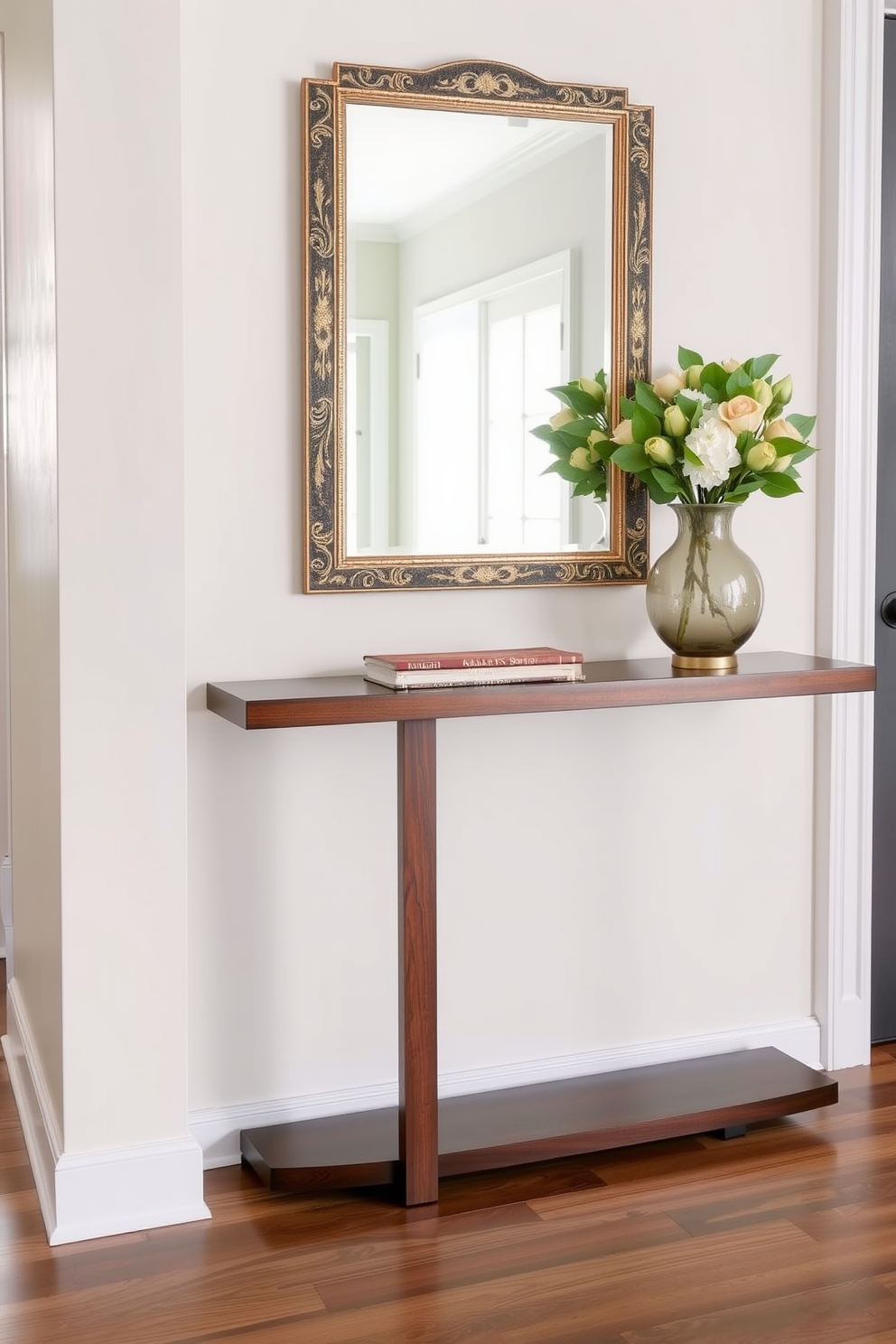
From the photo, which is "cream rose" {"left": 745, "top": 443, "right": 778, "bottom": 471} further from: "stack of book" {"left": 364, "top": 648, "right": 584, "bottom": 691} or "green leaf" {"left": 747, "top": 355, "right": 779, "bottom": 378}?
"stack of book" {"left": 364, "top": 648, "right": 584, "bottom": 691}

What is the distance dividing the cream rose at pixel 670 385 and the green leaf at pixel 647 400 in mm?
27

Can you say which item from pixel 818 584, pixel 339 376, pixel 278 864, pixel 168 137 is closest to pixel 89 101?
pixel 168 137

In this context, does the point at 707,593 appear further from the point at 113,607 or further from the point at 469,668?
the point at 113,607

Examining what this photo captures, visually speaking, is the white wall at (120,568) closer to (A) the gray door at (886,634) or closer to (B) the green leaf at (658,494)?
(B) the green leaf at (658,494)

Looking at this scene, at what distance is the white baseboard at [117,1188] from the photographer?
2.26 m

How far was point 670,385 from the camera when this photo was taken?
263 cm

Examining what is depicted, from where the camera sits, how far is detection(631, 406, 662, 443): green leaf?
2578 mm

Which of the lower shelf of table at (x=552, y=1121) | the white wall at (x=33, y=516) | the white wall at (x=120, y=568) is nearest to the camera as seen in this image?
the white wall at (x=120, y=568)

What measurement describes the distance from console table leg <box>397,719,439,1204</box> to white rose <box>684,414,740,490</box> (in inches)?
27.1

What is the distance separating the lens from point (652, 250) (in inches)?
108

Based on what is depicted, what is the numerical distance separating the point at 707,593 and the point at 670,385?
41cm

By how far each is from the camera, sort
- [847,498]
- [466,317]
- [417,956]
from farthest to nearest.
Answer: [847,498] → [466,317] → [417,956]

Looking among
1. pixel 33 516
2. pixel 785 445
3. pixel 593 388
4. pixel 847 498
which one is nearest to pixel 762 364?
pixel 785 445

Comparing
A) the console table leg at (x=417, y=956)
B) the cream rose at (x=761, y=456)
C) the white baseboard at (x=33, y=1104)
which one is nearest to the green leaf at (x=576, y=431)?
the cream rose at (x=761, y=456)
